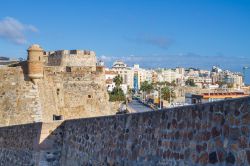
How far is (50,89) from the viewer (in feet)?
91.5

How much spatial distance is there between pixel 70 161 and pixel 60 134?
121 centimetres

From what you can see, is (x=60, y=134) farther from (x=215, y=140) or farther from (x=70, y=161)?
(x=215, y=140)

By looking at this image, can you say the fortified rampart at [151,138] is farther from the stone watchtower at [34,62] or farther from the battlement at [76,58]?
the battlement at [76,58]

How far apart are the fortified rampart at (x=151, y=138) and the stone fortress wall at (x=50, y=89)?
24.5 feet

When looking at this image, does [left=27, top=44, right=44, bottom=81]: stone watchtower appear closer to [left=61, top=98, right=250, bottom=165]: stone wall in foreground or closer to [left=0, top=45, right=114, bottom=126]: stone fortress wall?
[left=0, top=45, right=114, bottom=126]: stone fortress wall

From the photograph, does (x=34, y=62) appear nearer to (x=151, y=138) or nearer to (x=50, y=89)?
(x=50, y=89)

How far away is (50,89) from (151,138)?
743 inches

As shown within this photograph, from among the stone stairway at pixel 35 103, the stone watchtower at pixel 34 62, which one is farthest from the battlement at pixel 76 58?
the stone stairway at pixel 35 103

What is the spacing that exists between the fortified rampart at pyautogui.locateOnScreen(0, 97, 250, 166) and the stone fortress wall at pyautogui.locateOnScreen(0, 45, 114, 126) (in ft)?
24.5

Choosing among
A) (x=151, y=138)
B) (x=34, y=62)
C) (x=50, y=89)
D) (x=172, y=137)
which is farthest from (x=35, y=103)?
(x=172, y=137)

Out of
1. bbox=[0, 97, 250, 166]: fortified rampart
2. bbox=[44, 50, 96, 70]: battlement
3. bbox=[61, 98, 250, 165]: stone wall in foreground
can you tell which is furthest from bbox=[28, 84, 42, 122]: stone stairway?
bbox=[61, 98, 250, 165]: stone wall in foreground

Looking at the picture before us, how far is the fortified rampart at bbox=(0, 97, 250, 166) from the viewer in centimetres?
720

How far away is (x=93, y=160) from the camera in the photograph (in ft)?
39.9

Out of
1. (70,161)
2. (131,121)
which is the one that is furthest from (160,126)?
(70,161)
